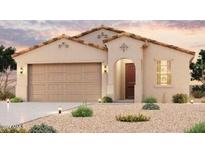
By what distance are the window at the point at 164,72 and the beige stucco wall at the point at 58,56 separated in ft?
6.89

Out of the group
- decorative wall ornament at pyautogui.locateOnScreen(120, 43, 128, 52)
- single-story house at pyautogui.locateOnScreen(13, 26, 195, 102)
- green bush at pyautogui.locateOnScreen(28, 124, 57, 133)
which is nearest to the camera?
green bush at pyautogui.locateOnScreen(28, 124, 57, 133)

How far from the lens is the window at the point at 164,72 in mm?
21223

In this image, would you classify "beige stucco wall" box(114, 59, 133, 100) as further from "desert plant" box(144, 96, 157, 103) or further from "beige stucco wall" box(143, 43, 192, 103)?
"desert plant" box(144, 96, 157, 103)

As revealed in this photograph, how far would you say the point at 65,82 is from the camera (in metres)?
20.7

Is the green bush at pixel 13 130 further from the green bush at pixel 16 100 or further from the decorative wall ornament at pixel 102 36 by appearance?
the decorative wall ornament at pixel 102 36

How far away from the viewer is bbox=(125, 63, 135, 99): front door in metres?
21.8

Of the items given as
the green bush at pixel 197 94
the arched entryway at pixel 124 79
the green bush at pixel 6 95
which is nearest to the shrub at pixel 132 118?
the green bush at pixel 197 94

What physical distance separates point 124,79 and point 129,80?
0.41 metres

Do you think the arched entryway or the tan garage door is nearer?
the tan garage door

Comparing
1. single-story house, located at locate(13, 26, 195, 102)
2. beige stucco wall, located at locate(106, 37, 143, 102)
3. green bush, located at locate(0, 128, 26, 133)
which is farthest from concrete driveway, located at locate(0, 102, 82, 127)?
beige stucco wall, located at locate(106, 37, 143, 102)

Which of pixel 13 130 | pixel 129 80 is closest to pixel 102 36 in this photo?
pixel 129 80
